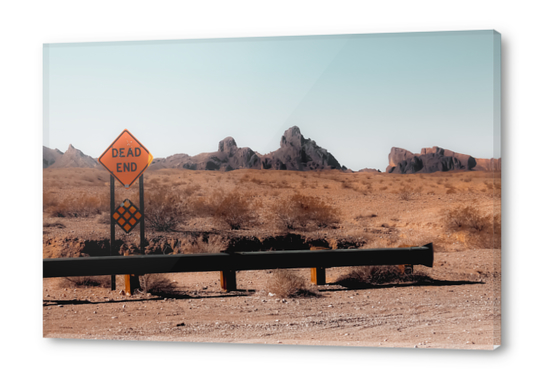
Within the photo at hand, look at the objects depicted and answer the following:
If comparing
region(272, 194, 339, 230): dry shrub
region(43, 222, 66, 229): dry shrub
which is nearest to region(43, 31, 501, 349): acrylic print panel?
region(43, 222, 66, 229): dry shrub

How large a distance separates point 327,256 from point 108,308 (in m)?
2.45

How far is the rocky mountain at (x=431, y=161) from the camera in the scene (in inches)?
221

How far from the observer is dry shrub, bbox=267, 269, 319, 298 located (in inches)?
238

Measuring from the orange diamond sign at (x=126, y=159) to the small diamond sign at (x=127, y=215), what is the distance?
219mm

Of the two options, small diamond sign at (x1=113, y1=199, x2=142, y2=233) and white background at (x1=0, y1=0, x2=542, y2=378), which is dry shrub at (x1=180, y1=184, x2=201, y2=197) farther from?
white background at (x1=0, y1=0, x2=542, y2=378)

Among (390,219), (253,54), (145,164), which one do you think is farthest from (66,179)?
(390,219)

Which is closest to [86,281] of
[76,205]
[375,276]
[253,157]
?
[76,205]

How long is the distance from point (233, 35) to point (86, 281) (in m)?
3.10

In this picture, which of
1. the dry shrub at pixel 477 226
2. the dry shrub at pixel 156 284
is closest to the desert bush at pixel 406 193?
the dry shrub at pixel 477 226

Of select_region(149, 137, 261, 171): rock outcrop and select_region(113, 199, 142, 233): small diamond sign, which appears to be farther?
select_region(113, 199, 142, 233): small diamond sign

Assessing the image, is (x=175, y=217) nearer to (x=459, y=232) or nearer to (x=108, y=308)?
(x=108, y=308)

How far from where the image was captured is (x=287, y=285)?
239 inches

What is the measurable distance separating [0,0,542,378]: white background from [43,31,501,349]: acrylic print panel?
0.13 m

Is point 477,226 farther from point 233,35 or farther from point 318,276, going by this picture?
point 233,35
